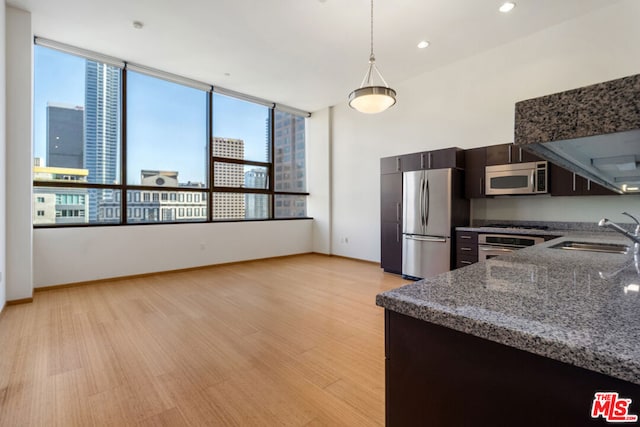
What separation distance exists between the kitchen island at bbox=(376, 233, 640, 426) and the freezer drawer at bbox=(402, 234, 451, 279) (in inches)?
129

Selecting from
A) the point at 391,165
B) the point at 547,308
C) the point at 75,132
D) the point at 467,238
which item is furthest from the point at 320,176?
the point at 547,308

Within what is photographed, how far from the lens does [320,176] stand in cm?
682

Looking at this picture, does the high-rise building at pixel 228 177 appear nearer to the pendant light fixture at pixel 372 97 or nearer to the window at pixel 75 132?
the window at pixel 75 132

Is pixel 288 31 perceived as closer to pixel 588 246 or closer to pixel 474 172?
pixel 474 172

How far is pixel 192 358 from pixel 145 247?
314 centimetres

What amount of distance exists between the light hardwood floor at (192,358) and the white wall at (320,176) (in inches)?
112

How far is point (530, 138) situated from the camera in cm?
52

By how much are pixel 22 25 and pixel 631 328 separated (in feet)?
17.4

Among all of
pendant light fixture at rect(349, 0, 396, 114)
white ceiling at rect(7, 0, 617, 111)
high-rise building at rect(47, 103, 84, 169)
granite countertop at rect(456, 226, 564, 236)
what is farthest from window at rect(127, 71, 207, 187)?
granite countertop at rect(456, 226, 564, 236)

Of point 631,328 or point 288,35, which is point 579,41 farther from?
point 631,328

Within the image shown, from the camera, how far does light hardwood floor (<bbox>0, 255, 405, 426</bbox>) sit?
169 centimetres

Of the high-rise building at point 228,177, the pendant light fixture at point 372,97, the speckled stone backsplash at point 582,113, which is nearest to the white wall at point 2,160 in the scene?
the high-rise building at point 228,177

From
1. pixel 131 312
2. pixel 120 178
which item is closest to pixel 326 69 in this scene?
pixel 120 178

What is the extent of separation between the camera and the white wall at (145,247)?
4.04 m
